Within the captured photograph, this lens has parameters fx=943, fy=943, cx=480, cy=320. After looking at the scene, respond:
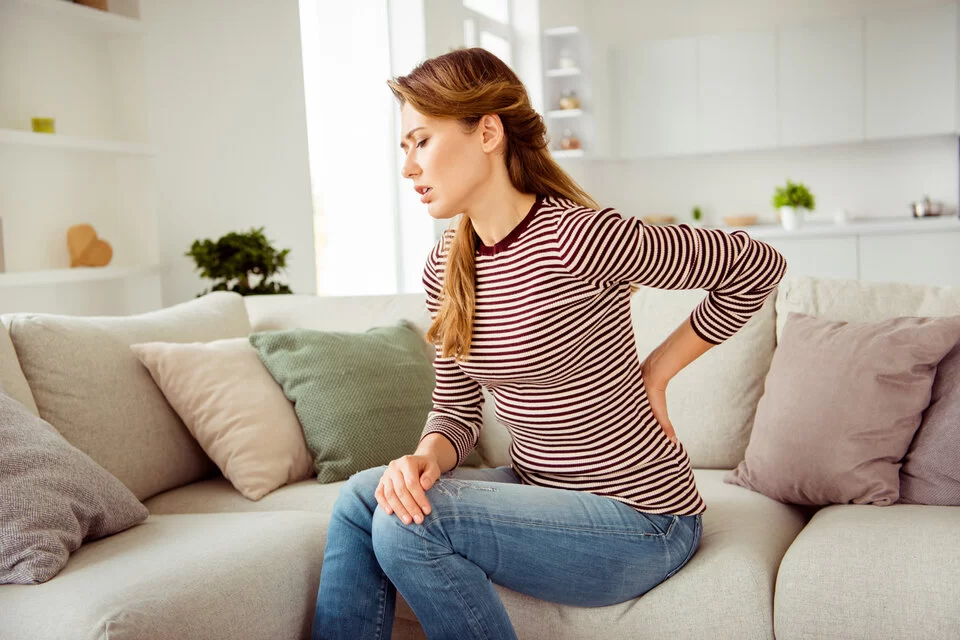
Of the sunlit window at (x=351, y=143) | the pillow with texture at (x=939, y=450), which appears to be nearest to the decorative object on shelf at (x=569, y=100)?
the sunlit window at (x=351, y=143)

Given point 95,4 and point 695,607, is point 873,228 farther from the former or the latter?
point 695,607

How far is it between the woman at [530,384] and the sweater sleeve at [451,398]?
0.05m

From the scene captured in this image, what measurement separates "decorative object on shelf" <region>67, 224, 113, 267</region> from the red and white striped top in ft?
7.53

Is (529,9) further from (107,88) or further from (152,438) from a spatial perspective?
(152,438)

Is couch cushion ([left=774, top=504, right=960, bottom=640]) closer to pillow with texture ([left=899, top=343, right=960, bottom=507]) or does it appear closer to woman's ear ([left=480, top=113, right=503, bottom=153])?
pillow with texture ([left=899, top=343, right=960, bottom=507])

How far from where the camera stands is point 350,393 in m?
2.26

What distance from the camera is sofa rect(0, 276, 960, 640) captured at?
4.90 ft

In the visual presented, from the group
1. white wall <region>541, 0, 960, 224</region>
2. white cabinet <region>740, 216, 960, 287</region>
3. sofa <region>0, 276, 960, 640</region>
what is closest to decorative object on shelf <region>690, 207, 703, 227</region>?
white wall <region>541, 0, 960, 224</region>

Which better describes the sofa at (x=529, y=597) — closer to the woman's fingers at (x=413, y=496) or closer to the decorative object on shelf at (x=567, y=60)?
the woman's fingers at (x=413, y=496)

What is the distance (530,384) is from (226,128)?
118 inches

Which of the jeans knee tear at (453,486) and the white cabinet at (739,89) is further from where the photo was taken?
the white cabinet at (739,89)

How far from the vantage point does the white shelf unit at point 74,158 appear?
10.7 feet

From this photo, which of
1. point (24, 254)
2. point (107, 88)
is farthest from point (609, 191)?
point (24, 254)

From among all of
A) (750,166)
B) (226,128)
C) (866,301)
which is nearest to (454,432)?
(866,301)
